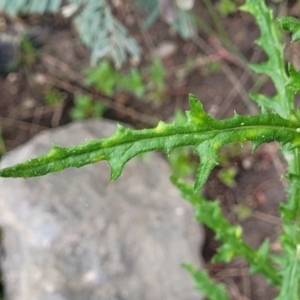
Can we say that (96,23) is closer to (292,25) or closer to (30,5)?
(30,5)

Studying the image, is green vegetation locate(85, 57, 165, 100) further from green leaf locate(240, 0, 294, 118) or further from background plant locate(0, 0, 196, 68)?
green leaf locate(240, 0, 294, 118)

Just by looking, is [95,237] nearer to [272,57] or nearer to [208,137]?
[272,57]

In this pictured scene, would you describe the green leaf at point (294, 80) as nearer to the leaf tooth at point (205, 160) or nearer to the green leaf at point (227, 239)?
the leaf tooth at point (205, 160)

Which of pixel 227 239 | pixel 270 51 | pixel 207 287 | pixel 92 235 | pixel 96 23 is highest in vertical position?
pixel 270 51

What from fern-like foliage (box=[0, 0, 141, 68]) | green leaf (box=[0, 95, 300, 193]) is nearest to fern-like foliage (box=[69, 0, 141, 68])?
fern-like foliage (box=[0, 0, 141, 68])

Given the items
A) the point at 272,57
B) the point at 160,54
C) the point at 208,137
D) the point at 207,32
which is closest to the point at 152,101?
the point at 160,54

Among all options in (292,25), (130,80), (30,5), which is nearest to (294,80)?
(292,25)

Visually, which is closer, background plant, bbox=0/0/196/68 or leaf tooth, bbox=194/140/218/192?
leaf tooth, bbox=194/140/218/192
